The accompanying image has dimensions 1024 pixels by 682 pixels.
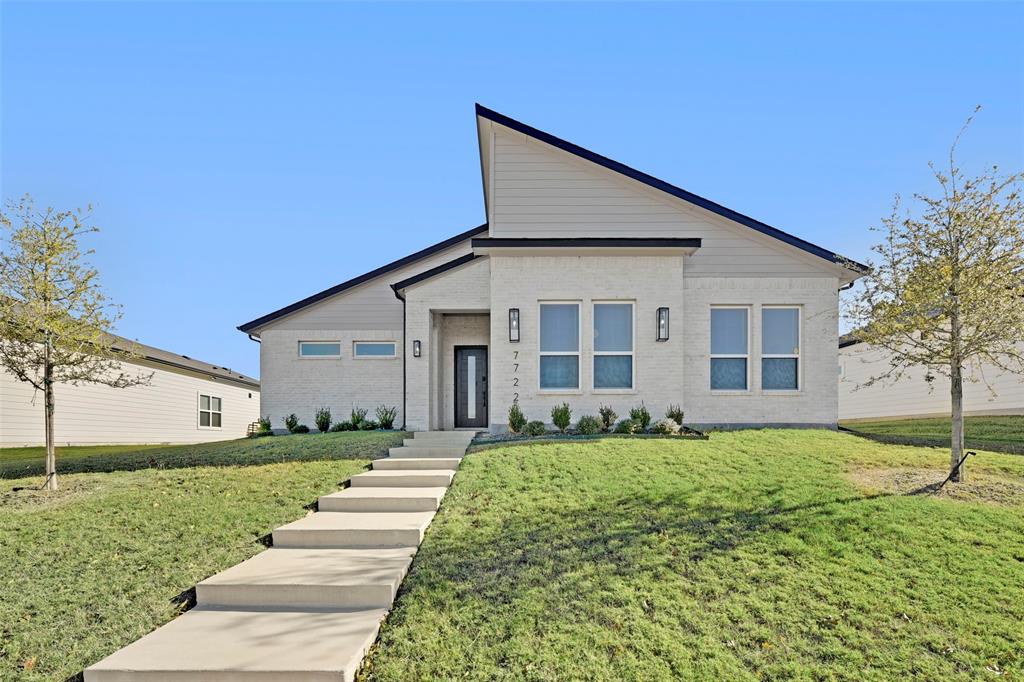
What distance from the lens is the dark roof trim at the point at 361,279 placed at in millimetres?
18469

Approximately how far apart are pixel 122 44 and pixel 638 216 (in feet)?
38.9

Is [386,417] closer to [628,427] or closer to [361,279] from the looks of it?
[361,279]

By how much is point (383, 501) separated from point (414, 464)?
2.03 m

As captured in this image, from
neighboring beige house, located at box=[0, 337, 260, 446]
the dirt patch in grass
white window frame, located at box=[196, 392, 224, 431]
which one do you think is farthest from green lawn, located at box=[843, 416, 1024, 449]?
white window frame, located at box=[196, 392, 224, 431]

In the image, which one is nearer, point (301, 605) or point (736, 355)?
point (301, 605)

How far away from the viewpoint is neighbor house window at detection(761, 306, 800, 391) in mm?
14000

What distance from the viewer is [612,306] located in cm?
1345

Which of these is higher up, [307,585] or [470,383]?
[470,383]

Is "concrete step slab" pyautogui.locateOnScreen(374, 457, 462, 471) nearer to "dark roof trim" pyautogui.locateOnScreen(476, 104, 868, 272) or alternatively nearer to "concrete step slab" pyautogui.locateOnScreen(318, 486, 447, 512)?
"concrete step slab" pyautogui.locateOnScreen(318, 486, 447, 512)

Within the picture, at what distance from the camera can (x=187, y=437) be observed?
25.4 meters

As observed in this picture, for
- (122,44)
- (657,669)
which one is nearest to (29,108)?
(122,44)

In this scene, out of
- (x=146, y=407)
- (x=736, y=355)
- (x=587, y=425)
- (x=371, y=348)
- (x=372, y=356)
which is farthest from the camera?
(x=146, y=407)

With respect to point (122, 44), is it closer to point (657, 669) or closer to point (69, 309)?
point (69, 309)

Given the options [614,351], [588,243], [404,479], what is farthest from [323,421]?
[588,243]
